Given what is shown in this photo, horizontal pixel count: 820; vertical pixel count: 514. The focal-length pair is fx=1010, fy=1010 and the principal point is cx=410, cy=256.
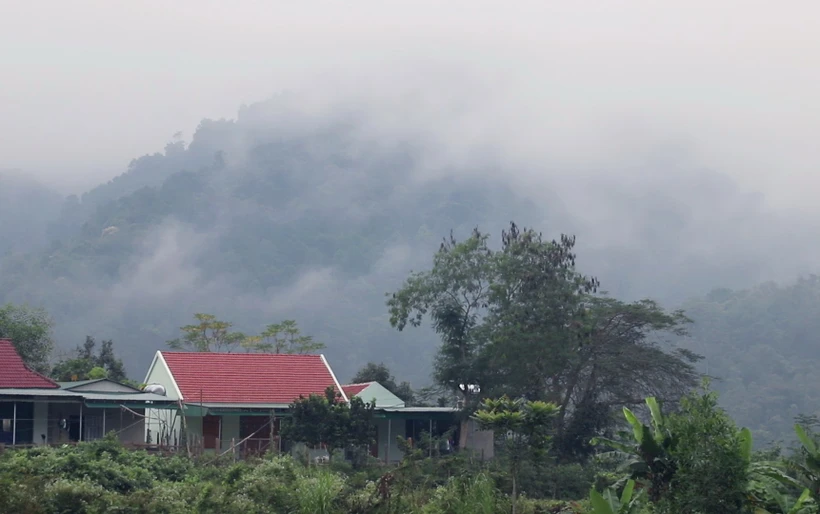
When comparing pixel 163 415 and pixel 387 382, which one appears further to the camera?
pixel 387 382

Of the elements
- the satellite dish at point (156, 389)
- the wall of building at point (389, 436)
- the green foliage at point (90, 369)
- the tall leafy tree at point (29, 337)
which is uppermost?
the tall leafy tree at point (29, 337)

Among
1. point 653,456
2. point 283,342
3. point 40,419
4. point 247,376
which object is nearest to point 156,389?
point 247,376

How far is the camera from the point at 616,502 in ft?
54.5

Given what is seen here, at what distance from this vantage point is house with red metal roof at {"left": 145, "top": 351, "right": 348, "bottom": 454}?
3253cm

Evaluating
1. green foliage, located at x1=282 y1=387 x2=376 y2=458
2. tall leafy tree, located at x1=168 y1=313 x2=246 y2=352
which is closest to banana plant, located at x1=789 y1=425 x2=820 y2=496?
green foliage, located at x1=282 y1=387 x2=376 y2=458

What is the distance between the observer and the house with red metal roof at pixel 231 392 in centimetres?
3253

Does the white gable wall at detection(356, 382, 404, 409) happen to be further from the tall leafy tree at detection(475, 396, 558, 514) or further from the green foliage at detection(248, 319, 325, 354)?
the green foliage at detection(248, 319, 325, 354)

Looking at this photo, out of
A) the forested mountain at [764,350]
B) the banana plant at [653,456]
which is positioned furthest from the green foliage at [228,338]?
the banana plant at [653,456]

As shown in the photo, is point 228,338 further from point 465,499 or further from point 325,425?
point 465,499

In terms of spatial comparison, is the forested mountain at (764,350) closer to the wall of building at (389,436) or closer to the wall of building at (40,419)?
the wall of building at (389,436)

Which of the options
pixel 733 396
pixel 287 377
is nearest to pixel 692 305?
pixel 733 396

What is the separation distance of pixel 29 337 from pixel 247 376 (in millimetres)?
18186

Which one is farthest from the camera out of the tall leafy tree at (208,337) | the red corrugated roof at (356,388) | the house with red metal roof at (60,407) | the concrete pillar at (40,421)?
the tall leafy tree at (208,337)

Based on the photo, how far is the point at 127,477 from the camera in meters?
20.9
